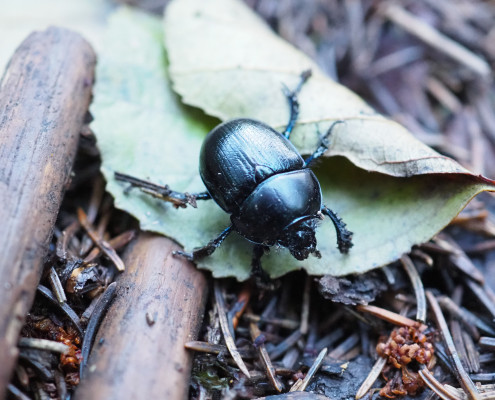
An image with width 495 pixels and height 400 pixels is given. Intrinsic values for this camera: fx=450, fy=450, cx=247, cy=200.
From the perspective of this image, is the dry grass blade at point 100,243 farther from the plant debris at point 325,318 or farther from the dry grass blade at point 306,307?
the dry grass blade at point 306,307

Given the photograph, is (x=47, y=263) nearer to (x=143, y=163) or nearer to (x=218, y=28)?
(x=143, y=163)

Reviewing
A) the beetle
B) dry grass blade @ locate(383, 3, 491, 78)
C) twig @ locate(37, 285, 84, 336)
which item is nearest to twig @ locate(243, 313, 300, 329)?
the beetle

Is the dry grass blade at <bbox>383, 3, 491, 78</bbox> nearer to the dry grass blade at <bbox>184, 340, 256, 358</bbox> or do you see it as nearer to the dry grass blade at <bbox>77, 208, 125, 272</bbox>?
the dry grass blade at <bbox>184, 340, 256, 358</bbox>

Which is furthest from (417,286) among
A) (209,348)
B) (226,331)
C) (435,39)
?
(435,39)

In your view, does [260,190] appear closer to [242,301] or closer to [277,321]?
[242,301]

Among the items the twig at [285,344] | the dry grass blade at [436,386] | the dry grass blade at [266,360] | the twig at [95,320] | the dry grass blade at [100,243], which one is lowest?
the twig at [285,344]

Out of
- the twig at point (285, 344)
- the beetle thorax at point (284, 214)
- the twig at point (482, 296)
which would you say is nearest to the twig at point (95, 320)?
the beetle thorax at point (284, 214)
